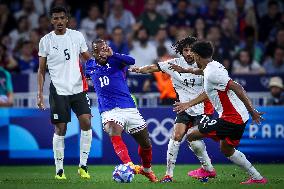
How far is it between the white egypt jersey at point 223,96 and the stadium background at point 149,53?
17.4 feet

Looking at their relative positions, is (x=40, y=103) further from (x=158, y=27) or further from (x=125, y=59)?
(x=158, y=27)

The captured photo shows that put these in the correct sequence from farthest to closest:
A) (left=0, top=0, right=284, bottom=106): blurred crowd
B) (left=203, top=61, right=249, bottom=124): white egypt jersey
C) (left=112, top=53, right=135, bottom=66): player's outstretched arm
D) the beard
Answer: the beard < (left=0, top=0, right=284, bottom=106): blurred crowd < (left=112, top=53, right=135, bottom=66): player's outstretched arm < (left=203, top=61, right=249, bottom=124): white egypt jersey

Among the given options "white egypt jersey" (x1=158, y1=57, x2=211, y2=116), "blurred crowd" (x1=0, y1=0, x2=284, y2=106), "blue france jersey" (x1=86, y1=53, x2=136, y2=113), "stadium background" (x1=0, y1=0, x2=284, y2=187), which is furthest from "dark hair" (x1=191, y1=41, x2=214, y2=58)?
"blurred crowd" (x1=0, y1=0, x2=284, y2=106)

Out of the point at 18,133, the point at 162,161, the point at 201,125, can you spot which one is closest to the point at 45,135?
the point at 18,133

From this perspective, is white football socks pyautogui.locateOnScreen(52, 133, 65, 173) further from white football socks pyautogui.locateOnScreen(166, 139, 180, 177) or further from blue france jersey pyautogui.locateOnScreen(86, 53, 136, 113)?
white football socks pyautogui.locateOnScreen(166, 139, 180, 177)

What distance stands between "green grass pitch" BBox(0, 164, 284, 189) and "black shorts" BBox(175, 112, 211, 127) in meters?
0.89

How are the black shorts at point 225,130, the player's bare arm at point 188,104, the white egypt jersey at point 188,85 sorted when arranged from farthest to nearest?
the white egypt jersey at point 188,85 → the player's bare arm at point 188,104 → the black shorts at point 225,130

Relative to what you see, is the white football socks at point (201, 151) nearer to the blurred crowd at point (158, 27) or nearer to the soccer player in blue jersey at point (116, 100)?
the soccer player in blue jersey at point (116, 100)

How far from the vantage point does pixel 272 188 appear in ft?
38.7

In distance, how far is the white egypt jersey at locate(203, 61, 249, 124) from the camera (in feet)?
40.9

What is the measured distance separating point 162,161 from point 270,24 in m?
6.49

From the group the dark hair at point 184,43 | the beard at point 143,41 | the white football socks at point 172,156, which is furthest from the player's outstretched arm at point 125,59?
the beard at point 143,41

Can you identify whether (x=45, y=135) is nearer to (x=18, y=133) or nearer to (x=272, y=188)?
(x=18, y=133)

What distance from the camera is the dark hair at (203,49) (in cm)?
1266
